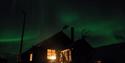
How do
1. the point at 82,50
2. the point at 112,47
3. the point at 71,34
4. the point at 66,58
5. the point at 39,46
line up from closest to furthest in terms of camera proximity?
1. the point at 39,46
2. the point at 66,58
3. the point at 82,50
4. the point at 112,47
5. the point at 71,34

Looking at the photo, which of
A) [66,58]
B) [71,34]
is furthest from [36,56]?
[71,34]

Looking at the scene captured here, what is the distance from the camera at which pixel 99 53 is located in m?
35.8

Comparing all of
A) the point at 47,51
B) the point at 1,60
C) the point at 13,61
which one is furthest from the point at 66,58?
the point at 13,61

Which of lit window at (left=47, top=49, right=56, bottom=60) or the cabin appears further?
lit window at (left=47, top=49, right=56, bottom=60)

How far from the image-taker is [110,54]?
32.4 meters

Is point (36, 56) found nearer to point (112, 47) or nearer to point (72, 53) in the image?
point (72, 53)

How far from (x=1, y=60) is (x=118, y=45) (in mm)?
21807

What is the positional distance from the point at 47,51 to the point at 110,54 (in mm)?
12771

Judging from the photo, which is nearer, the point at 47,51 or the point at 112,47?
the point at 47,51

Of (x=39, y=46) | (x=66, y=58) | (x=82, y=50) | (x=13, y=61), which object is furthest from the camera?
(x=13, y=61)

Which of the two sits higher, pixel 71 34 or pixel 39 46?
pixel 71 34

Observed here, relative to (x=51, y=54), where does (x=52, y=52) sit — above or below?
above

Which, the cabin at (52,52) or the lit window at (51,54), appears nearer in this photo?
the cabin at (52,52)

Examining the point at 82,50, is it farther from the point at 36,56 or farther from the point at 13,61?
the point at 13,61
